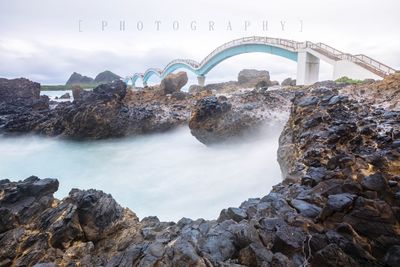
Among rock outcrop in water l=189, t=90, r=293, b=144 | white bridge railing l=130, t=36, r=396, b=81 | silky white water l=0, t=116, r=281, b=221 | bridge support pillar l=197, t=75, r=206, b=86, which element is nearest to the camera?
silky white water l=0, t=116, r=281, b=221

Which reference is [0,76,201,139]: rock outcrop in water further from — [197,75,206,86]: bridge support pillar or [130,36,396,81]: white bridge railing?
[197,75,206,86]: bridge support pillar

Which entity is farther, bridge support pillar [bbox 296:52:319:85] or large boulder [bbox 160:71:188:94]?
large boulder [bbox 160:71:188:94]

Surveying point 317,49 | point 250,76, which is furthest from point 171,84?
point 317,49

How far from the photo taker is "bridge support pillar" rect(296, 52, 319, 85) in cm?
2806

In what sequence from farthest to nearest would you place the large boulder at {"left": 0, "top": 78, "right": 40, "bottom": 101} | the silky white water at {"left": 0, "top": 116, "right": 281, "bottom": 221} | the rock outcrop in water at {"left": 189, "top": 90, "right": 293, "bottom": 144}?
1. the large boulder at {"left": 0, "top": 78, "right": 40, "bottom": 101}
2. the rock outcrop in water at {"left": 189, "top": 90, "right": 293, "bottom": 144}
3. the silky white water at {"left": 0, "top": 116, "right": 281, "bottom": 221}

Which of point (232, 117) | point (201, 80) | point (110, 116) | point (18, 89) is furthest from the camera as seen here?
point (201, 80)

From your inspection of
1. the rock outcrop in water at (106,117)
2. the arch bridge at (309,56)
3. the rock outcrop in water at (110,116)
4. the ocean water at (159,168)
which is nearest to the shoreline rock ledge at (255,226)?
the ocean water at (159,168)

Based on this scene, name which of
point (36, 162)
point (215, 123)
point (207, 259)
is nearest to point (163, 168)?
point (215, 123)

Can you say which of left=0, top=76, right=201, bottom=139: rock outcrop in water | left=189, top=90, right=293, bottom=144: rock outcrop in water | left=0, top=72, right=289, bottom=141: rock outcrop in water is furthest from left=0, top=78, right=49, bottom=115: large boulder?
left=189, top=90, right=293, bottom=144: rock outcrop in water

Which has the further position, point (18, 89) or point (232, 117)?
point (18, 89)

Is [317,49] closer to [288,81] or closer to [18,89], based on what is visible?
[288,81]

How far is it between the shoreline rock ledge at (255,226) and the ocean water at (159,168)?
14.6ft

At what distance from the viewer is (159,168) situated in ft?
54.2

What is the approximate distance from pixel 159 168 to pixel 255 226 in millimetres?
11714
